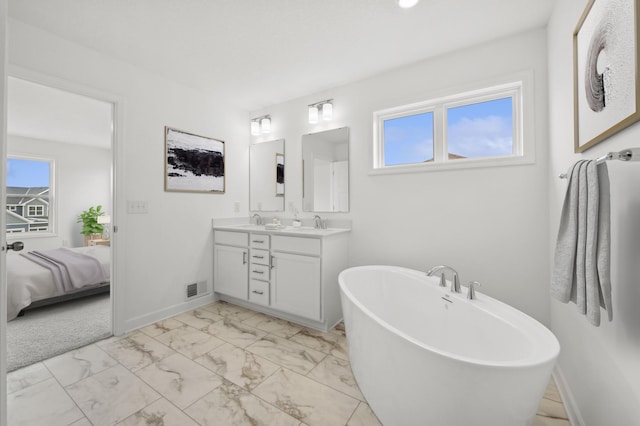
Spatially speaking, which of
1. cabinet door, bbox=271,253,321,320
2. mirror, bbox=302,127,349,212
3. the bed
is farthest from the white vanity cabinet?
the bed

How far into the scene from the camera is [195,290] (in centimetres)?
304

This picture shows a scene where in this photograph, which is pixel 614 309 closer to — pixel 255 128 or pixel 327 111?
pixel 327 111

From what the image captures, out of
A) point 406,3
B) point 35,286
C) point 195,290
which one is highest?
point 406,3

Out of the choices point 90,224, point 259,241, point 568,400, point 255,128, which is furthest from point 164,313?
point 90,224

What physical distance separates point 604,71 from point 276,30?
1.93 metres

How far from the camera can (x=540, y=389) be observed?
3.31ft

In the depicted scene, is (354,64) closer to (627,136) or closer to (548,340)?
(627,136)

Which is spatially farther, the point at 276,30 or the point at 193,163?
the point at 193,163

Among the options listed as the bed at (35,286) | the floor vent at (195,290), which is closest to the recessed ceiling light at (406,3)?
the floor vent at (195,290)

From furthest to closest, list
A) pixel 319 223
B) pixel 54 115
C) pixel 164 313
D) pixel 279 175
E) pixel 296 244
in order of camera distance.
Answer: pixel 54 115 < pixel 279 175 < pixel 319 223 < pixel 164 313 < pixel 296 244

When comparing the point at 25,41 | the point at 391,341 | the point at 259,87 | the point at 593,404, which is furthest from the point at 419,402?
the point at 25,41

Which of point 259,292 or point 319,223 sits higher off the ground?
point 319,223

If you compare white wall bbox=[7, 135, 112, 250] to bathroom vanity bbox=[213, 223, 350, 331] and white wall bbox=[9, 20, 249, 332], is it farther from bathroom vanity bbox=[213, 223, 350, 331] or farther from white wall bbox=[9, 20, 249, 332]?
bathroom vanity bbox=[213, 223, 350, 331]

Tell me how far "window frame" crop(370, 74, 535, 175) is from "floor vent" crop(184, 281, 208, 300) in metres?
2.29
